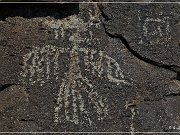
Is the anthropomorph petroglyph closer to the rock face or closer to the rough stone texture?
the rock face

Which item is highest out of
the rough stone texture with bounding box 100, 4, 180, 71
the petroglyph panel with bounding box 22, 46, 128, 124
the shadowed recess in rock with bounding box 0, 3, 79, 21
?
the shadowed recess in rock with bounding box 0, 3, 79, 21

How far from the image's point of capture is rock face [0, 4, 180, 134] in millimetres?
1937

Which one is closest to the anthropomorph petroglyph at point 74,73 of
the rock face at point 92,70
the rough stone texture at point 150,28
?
the rock face at point 92,70

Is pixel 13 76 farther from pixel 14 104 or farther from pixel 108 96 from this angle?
pixel 108 96

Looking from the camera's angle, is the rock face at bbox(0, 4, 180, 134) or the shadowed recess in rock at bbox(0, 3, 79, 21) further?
the shadowed recess in rock at bbox(0, 3, 79, 21)

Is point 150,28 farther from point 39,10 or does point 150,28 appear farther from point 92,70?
point 39,10

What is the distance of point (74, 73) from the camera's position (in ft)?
6.78

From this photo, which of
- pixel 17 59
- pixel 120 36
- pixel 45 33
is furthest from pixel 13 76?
pixel 120 36

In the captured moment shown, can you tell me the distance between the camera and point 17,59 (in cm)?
209

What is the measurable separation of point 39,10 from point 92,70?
13.6 inches

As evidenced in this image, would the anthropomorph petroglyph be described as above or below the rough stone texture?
below

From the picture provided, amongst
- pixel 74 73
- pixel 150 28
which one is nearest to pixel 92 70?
pixel 74 73

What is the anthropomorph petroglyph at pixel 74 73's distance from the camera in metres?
1.96

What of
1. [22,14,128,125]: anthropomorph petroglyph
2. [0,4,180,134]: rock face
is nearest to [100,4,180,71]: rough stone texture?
[0,4,180,134]: rock face
